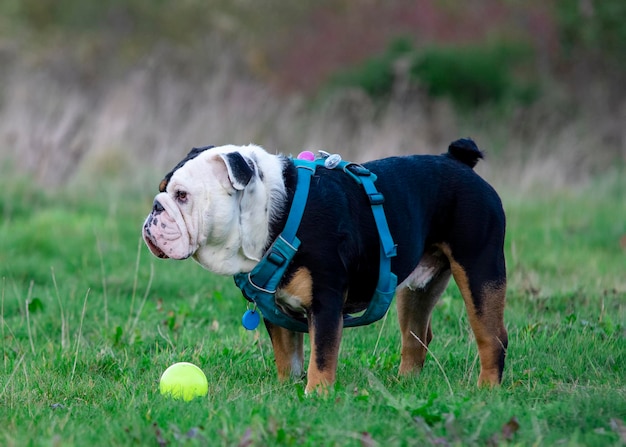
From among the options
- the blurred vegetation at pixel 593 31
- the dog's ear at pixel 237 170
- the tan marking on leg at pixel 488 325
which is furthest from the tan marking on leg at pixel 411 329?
the blurred vegetation at pixel 593 31

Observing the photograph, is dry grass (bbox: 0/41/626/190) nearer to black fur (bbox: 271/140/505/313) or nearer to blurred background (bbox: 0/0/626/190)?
blurred background (bbox: 0/0/626/190)

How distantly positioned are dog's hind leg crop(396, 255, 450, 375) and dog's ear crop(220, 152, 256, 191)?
4.58 ft

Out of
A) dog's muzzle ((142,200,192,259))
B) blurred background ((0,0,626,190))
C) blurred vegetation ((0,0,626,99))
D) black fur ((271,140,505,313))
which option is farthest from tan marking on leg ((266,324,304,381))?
blurred vegetation ((0,0,626,99))

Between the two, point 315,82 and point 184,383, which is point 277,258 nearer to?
point 184,383

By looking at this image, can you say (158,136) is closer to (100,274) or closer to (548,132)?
(100,274)

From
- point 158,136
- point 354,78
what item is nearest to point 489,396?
point 158,136

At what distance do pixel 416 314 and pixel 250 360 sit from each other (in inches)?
41.9

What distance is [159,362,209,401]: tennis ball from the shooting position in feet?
14.8

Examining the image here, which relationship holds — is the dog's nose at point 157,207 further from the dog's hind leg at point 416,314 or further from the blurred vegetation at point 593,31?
the blurred vegetation at point 593,31

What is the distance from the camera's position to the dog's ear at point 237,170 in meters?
4.23

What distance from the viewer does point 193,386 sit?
456 cm

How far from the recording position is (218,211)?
4324 mm

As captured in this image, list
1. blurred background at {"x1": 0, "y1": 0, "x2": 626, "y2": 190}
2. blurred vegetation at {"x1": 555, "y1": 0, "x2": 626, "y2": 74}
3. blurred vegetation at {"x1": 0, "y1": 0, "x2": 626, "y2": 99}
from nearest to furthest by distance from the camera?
blurred background at {"x1": 0, "y1": 0, "x2": 626, "y2": 190}
blurred vegetation at {"x1": 0, "y1": 0, "x2": 626, "y2": 99}
blurred vegetation at {"x1": 555, "y1": 0, "x2": 626, "y2": 74}

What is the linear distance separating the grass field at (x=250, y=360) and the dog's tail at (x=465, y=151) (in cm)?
122
